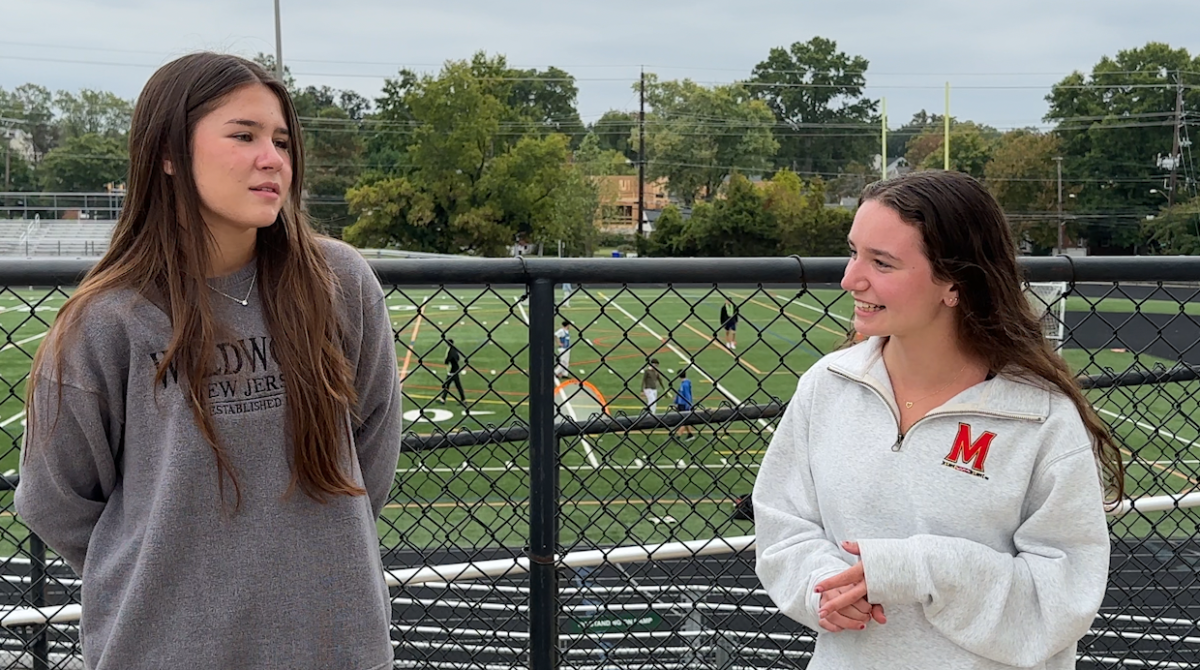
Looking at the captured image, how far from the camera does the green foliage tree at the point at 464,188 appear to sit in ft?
159

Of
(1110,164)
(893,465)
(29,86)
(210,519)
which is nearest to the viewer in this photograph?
(210,519)

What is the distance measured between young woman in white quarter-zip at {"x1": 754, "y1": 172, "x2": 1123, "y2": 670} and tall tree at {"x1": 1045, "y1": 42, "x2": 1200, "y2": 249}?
53491 mm

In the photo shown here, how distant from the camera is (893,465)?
1.66m

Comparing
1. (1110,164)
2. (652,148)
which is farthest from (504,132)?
(1110,164)

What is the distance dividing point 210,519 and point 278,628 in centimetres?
21

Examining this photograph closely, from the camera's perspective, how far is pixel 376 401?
1.76 meters

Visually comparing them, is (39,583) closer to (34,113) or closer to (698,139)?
(698,139)

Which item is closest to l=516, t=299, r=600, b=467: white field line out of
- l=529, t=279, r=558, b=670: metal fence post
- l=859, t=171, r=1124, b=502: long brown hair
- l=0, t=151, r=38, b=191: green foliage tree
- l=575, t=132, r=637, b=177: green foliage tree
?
l=529, t=279, r=558, b=670: metal fence post

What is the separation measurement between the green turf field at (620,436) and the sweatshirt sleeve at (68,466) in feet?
2.74

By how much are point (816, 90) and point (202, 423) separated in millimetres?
88899

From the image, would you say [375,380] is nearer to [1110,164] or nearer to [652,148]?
[1110,164]

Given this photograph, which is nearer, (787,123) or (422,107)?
(422,107)

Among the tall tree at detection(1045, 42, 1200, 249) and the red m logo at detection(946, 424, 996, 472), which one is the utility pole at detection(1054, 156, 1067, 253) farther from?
the red m logo at detection(946, 424, 996, 472)

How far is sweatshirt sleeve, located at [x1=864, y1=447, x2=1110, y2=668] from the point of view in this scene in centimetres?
154
